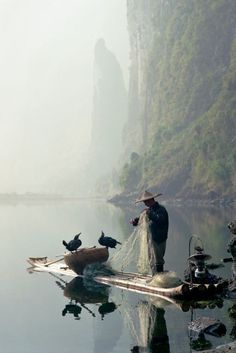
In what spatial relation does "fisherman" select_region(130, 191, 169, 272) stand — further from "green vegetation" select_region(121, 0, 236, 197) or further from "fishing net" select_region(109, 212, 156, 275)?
"green vegetation" select_region(121, 0, 236, 197)

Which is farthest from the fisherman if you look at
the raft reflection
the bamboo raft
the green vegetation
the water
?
the green vegetation

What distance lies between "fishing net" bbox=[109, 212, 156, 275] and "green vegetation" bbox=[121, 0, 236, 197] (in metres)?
68.1

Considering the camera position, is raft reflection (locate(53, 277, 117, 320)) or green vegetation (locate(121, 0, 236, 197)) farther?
green vegetation (locate(121, 0, 236, 197))

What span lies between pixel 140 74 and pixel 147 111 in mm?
37994

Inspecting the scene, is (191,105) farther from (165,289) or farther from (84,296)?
(165,289)

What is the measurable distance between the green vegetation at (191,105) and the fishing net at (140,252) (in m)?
68.1

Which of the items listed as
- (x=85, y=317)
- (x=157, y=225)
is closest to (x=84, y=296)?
(x=85, y=317)

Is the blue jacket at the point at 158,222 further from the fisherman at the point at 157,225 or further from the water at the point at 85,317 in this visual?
the water at the point at 85,317

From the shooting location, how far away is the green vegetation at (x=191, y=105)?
323 feet

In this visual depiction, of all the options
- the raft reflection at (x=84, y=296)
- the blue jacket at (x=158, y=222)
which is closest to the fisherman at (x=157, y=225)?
the blue jacket at (x=158, y=222)

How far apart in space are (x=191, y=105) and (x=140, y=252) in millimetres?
105375

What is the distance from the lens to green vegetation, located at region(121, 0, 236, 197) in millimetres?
98375

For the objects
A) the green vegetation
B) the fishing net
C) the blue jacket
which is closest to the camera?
the blue jacket

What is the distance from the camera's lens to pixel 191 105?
122812mm
